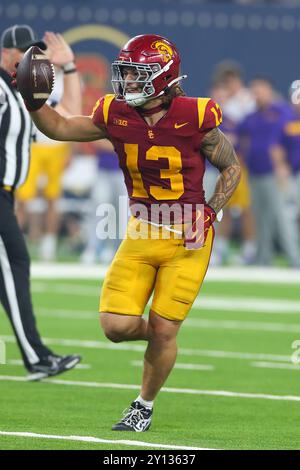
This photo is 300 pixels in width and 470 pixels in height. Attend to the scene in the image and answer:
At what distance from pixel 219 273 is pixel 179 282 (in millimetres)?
9036

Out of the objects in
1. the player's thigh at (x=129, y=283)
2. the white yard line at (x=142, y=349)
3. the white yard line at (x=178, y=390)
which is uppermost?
the player's thigh at (x=129, y=283)

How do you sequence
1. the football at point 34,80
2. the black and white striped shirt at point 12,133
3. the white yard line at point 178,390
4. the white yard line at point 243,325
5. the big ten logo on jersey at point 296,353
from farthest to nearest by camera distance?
1. the white yard line at point 243,325
2. the big ten logo on jersey at point 296,353
3. the black and white striped shirt at point 12,133
4. the white yard line at point 178,390
5. the football at point 34,80

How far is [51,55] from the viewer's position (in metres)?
8.55

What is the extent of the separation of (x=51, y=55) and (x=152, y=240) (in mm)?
1946

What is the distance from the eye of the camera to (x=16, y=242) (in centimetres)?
863

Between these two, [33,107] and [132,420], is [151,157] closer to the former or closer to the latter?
[33,107]

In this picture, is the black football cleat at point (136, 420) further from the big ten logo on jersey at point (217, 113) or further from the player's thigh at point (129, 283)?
the big ten logo on jersey at point (217, 113)

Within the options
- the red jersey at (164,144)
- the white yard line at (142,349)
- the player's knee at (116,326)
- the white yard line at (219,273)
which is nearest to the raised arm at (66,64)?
the red jersey at (164,144)

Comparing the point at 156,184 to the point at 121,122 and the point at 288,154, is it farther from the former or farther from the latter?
the point at 288,154

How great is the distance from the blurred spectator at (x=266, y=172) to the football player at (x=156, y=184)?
9429 millimetres

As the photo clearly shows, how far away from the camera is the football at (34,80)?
686 cm

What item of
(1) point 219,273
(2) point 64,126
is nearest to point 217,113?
(2) point 64,126

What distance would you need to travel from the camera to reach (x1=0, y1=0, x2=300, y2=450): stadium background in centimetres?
695

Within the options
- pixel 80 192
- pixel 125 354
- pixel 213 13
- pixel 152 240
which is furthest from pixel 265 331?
pixel 213 13
